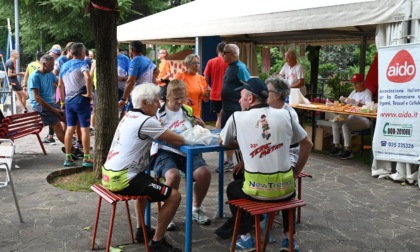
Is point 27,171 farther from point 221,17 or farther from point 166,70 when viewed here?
point 166,70

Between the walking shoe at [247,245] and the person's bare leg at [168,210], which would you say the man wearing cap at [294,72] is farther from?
the person's bare leg at [168,210]

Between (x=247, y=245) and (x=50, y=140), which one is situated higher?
(x=50, y=140)

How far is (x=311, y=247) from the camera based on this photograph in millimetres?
3984

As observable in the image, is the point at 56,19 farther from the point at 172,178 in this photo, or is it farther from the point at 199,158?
the point at 172,178

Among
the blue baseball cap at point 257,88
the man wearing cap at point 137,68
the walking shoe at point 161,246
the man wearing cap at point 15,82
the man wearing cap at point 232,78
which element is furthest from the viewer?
the man wearing cap at point 15,82

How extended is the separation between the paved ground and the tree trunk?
0.81 metres

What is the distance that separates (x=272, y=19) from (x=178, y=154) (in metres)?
3.92

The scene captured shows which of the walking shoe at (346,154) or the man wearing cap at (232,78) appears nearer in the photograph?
the man wearing cap at (232,78)

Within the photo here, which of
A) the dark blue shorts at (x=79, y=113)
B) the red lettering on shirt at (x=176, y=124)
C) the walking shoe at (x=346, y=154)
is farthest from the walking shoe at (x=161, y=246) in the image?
the walking shoe at (x=346, y=154)

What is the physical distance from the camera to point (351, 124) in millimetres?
7770

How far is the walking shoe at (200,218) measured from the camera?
4.45 meters

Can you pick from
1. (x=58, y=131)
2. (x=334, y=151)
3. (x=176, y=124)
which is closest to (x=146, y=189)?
(x=176, y=124)

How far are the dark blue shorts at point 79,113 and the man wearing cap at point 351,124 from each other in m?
3.98

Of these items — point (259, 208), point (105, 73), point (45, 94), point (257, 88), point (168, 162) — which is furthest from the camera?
point (45, 94)
